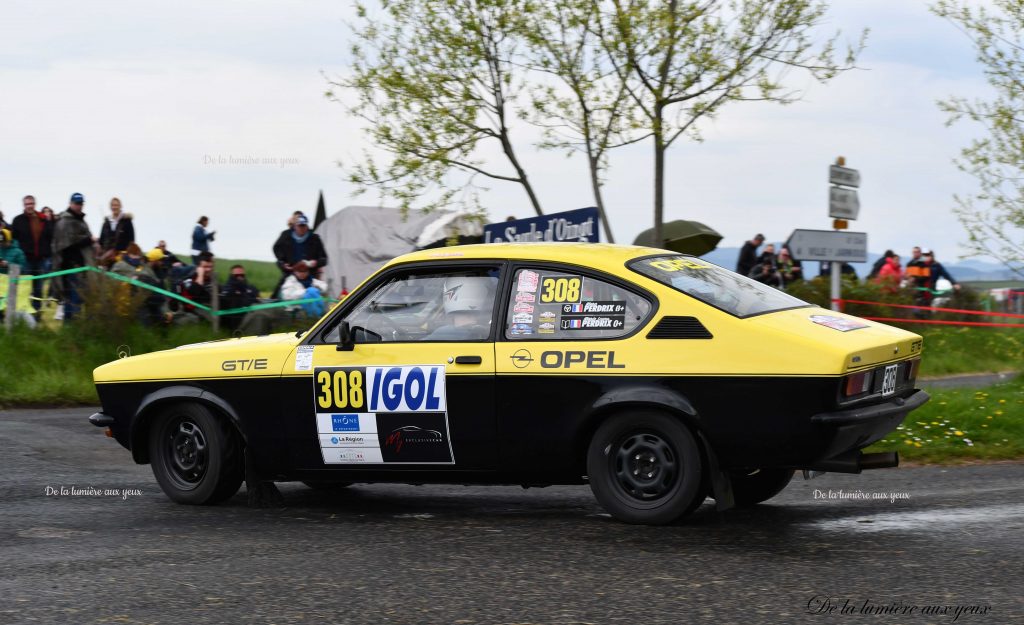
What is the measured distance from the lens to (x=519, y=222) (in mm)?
13344

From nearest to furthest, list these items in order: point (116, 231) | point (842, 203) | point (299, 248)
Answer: point (842, 203)
point (299, 248)
point (116, 231)

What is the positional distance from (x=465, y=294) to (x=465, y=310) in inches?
4.0

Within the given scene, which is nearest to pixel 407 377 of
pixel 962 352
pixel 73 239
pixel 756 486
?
pixel 756 486

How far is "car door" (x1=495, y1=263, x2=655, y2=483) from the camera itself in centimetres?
664

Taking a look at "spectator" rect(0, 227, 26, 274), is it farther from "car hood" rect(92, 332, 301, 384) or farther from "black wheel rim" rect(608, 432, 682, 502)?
"black wheel rim" rect(608, 432, 682, 502)

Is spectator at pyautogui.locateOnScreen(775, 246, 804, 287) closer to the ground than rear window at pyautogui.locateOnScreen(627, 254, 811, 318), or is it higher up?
higher up

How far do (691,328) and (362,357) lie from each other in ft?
6.30

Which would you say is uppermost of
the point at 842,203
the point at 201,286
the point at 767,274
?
the point at 842,203

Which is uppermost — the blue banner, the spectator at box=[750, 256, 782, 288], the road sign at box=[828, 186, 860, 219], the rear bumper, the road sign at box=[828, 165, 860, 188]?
the road sign at box=[828, 165, 860, 188]

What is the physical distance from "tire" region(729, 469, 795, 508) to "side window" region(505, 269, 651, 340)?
1.34 m

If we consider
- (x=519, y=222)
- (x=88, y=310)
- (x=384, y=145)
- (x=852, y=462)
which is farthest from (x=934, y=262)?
(x=852, y=462)

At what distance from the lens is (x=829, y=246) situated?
13.2m

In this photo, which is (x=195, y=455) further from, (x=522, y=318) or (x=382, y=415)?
(x=522, y=318)

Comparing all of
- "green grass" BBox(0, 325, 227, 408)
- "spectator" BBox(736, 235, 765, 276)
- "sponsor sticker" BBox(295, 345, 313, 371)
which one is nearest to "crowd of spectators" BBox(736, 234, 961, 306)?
"spectator" BBox(736, 235, 765, 276)
